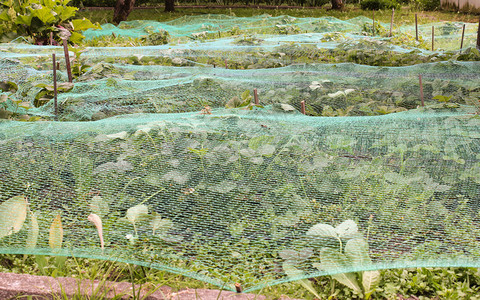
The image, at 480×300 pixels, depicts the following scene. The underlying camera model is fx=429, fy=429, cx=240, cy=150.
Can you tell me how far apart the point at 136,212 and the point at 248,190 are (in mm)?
449

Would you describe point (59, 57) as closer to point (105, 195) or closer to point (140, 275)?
point (105, 195)

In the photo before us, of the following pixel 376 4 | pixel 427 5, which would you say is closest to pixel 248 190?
pixel 376 4

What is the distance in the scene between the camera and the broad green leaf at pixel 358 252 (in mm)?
1442

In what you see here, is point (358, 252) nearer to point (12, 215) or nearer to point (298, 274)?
point (298, 274)

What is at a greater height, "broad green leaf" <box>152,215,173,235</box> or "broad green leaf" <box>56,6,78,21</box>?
"broad green leaf" <box>56,6,78,21</box>

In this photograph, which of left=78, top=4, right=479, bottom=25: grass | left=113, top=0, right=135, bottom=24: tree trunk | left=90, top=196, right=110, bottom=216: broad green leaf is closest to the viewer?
left=90, top=196, right=110, bottom=216: broad green leaf

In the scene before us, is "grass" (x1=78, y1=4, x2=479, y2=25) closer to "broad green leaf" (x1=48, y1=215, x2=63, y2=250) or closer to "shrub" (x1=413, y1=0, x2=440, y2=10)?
"shrub" (x1=413, y1=0, x2=440, y2=10)

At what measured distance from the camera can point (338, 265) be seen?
1460 mm

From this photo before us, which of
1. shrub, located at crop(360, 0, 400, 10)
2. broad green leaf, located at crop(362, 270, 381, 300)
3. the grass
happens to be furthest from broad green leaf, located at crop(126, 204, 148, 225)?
shrub, located at crop(360, 0, 400, 10)

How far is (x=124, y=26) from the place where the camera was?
8.53m

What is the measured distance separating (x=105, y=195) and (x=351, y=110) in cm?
173

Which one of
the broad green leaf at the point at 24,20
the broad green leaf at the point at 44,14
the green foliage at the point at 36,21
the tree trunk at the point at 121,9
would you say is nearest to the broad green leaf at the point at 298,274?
the green foliage at the point at 36,21

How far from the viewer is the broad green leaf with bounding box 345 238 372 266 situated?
144 cm

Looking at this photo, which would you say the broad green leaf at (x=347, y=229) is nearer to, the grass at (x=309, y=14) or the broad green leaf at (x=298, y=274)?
the broad green leaf at (x=298, y=274)
